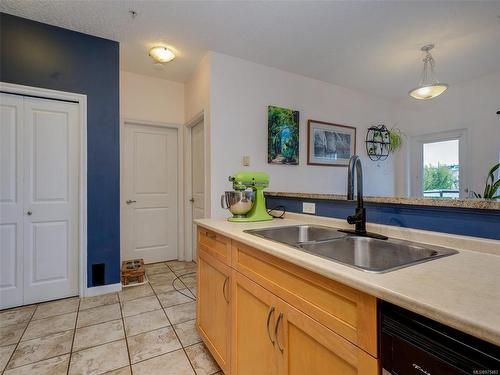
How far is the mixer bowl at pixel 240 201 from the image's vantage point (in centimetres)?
181

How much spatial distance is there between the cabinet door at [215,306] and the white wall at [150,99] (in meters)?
2.38

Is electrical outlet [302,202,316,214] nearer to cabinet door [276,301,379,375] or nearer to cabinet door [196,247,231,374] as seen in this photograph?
cabinet door [196,247,231,374]

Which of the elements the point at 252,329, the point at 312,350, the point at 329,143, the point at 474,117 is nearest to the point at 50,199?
the point at 252,329

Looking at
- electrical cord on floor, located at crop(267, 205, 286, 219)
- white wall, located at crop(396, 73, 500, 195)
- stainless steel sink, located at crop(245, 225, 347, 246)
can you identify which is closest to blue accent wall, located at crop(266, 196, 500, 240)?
stainless steel sink, located at crop(245, 225, 347, 246)

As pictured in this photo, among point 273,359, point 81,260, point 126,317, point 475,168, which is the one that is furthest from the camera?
point 475,168

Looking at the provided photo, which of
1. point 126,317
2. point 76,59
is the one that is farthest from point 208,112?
point 126,317

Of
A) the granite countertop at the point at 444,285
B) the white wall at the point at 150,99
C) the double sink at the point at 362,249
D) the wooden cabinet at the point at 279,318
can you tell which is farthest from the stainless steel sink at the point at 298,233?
the white wall at the point at 150,99

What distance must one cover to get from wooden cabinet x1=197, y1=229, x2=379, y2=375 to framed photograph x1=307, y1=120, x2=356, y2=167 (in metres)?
2.31

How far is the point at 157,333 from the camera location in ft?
6.12

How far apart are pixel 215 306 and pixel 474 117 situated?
460 cm

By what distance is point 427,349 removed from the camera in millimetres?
537

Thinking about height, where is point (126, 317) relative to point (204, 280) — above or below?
below

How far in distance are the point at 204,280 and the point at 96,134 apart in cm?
190

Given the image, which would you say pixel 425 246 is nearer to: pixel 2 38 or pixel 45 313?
pixel 45 313
